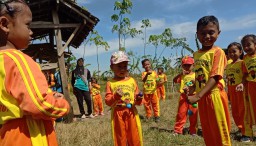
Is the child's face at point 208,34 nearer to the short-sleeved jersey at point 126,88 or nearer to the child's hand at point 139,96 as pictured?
the child's hand at point 139,96

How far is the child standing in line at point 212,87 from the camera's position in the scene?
3350 millimetres

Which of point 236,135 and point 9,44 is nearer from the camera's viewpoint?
point 9,44

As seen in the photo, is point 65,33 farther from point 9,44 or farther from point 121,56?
point 9,44

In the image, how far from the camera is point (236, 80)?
6648mm

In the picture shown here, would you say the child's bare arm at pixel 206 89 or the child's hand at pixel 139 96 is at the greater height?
the child's bare arm at pixel 206 89

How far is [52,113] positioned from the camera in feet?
6.23

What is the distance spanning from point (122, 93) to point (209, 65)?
120 centimetres

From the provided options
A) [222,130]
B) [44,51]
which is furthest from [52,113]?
[44,51]

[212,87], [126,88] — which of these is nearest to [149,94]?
[126,88]

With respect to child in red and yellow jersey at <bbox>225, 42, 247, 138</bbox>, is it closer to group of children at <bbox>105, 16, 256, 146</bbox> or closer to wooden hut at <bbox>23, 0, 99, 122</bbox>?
group of children at <bbox>105, 16, 256, 146</bbox>

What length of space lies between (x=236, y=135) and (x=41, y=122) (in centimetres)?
561

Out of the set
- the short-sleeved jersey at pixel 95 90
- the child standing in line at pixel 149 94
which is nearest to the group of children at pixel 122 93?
the child standing in line at pixel 149 94

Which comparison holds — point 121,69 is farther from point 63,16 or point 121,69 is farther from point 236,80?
point 63,16

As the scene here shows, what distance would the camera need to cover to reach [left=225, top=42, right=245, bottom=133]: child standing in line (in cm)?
641
